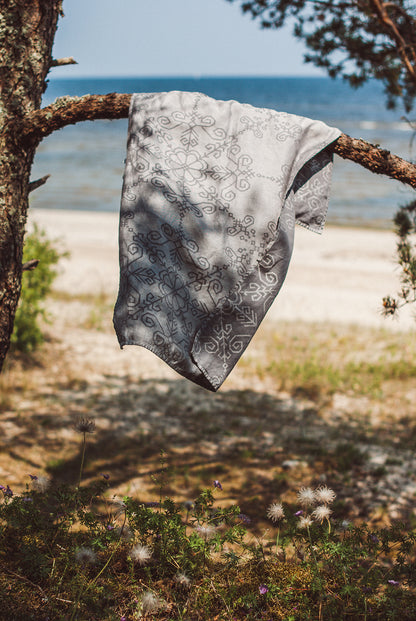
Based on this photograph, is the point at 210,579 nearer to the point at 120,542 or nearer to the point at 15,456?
the point at 120,542

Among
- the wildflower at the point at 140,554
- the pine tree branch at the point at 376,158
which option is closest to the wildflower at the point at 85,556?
the wildflower at the point at 140,554

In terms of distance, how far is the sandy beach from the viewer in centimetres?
814

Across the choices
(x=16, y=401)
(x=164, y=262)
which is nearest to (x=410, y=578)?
(x=164, y=262)

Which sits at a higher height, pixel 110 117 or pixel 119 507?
pixel 110 117

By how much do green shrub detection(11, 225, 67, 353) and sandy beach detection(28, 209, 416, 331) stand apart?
41cm

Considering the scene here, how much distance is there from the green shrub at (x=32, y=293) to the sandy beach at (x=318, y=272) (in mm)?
407

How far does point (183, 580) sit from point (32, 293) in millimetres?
3864

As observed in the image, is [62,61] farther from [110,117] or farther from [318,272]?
[318,272]

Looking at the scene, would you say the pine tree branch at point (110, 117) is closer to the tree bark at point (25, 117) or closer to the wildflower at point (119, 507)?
A: the tree bark at point (25, 117)

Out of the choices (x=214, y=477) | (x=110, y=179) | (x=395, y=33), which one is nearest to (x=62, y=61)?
(x=395, y=33)

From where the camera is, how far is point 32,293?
536 centimetres

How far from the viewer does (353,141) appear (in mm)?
2283

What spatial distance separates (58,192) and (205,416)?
60.3ft

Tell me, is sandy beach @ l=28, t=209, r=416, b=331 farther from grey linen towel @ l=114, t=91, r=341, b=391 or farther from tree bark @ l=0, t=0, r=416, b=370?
grey linen towel @ l=114, t=91, r=341, b=391
